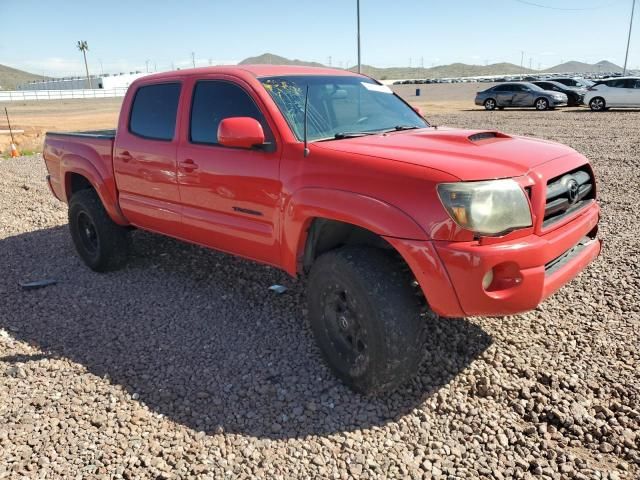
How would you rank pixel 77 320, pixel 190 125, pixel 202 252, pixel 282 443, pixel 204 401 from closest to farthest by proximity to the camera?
pixel 282 443
pixel 204 401
pixel 190 125
pixel 77 320
pixel 202 252

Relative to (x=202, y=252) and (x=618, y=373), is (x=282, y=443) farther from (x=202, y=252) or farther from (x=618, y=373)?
(x=202, y=252)

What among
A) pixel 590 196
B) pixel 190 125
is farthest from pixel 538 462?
pixel 190 125

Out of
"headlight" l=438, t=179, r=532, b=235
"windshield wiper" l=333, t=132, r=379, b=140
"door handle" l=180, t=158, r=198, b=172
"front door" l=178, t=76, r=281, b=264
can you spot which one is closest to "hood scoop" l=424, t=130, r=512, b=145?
Answer: "windshield wiper" l=333, t=132, r=379, b=140

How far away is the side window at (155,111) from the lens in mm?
4277

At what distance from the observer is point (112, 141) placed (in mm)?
4871

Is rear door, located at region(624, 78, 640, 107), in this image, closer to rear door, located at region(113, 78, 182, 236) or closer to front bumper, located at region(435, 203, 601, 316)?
rear door, located at region(113, 78, 182, 236)

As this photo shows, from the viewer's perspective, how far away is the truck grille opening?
2910 mm

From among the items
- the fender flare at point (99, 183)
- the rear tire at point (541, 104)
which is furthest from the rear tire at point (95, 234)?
the rear tire at point (541, 104)

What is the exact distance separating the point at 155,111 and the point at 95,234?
1.63 metres

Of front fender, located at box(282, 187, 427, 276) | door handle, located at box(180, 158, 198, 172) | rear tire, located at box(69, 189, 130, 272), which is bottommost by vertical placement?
rear tire, located at box(69, 189, 130, 272)

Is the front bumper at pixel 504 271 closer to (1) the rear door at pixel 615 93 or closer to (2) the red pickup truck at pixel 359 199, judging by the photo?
(2) the red pickup truck at pixel 359 199

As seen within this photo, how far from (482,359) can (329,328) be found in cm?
107

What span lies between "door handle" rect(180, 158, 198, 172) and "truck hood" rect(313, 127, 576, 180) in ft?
3.73

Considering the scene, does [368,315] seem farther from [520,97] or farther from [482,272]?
[520,97]
